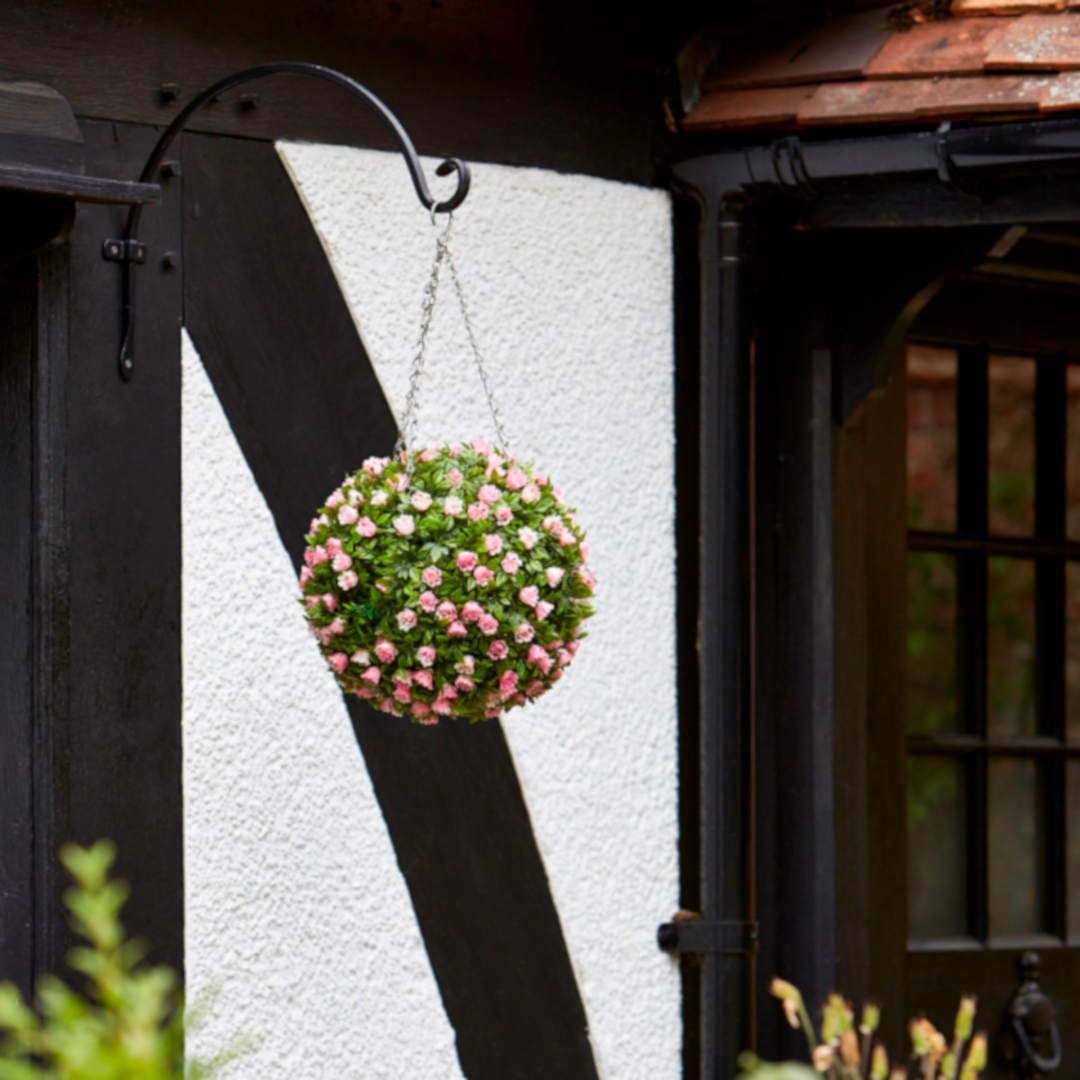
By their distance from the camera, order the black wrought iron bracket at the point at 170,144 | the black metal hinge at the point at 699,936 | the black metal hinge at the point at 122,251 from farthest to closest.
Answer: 1. the black metal hinge at the point at 699,936
2. the black metal hinge at the point at 122,251
3. the black wrought iron bracket at the point at 170,144

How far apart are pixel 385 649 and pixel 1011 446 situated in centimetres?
219

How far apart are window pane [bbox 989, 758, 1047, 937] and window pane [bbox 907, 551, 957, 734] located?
0.19m

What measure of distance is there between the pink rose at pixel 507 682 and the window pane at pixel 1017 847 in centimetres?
188

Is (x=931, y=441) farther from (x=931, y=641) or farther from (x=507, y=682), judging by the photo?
(x=507, y=682)

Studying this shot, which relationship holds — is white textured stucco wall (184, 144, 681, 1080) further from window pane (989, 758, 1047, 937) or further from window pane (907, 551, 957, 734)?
window pane (989, 758, 1047, 937)

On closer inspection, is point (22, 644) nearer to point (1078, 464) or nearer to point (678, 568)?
point (678, 568)

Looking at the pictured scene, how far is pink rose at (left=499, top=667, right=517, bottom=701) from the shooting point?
2658mm

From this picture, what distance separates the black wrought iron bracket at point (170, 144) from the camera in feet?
9.07

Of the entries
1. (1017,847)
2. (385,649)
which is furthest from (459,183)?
(1017,847)

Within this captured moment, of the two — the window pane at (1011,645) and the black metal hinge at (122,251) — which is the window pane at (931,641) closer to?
the window pane at (1011,645)

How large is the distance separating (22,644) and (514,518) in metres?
0.85

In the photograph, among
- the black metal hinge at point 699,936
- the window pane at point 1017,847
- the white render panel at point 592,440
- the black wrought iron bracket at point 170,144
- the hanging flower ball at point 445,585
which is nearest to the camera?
the hanging flower ball at point 445,585

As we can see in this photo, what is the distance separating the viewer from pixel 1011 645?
4312mm

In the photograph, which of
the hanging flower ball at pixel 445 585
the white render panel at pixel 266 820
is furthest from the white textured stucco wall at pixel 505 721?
the hanging flower ball at pixel 445 585
